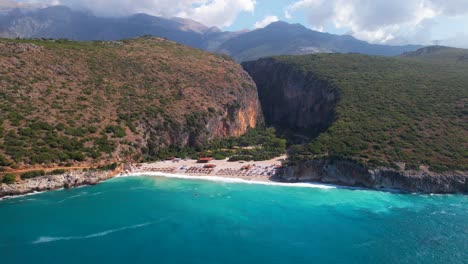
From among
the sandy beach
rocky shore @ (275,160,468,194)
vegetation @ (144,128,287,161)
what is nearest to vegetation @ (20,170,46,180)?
the sandy beach

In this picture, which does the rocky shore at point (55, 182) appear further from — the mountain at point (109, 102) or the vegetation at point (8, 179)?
the mountain at point (109, 102)

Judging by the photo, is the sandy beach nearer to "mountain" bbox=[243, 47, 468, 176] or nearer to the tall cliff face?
"mountain" bbox=[243, 47, 468, 176]

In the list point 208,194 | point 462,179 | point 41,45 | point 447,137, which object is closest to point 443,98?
point 447,137

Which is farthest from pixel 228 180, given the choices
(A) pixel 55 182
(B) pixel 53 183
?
(B) pixel 53 183

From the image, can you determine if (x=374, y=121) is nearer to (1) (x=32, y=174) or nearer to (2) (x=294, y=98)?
(2) (x=294, y=98)

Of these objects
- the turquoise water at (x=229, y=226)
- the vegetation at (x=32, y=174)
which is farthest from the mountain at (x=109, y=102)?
the turquoise water at (x=229, y=226)

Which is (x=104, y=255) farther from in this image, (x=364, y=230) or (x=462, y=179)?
(x=462, y=179)
